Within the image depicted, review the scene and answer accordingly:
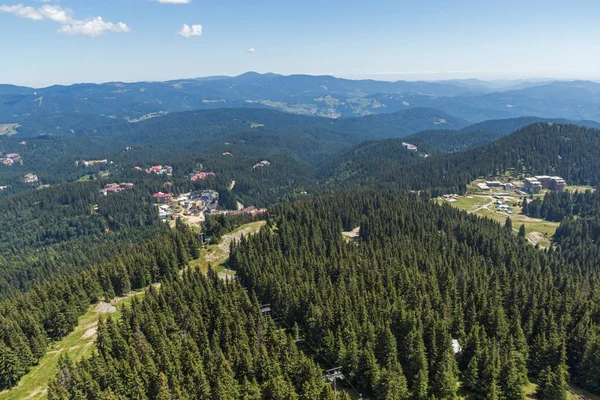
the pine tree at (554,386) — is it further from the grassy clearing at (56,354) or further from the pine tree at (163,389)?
the grassy clearing at (56,354)

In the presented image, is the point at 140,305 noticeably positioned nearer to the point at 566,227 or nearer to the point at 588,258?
the point at 588,258

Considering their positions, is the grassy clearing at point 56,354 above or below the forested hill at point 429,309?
below

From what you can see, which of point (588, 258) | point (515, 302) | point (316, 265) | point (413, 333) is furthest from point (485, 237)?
point (413, 333)

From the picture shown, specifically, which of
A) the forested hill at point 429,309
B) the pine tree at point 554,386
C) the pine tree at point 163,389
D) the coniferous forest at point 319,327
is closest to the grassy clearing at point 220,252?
the coniferous forest at point 319,327

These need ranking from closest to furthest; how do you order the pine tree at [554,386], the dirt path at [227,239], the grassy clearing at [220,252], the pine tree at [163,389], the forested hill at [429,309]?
the pine tree at [163,389]
the pine tree at [554,386]
the forested hill at [429,309]
the grassy clearing at [220,252]
the dirt path at [227,239]

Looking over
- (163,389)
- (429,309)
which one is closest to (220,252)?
(429,309)

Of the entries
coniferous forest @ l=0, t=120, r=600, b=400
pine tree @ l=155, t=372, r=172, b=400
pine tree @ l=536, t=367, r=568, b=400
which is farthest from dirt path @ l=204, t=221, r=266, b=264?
pine tree @ l=536, t=367, r=568, b=400

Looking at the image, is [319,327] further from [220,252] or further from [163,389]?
[220,252]

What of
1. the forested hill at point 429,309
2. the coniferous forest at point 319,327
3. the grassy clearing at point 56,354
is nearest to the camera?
the coniferous forest at point 319,327
